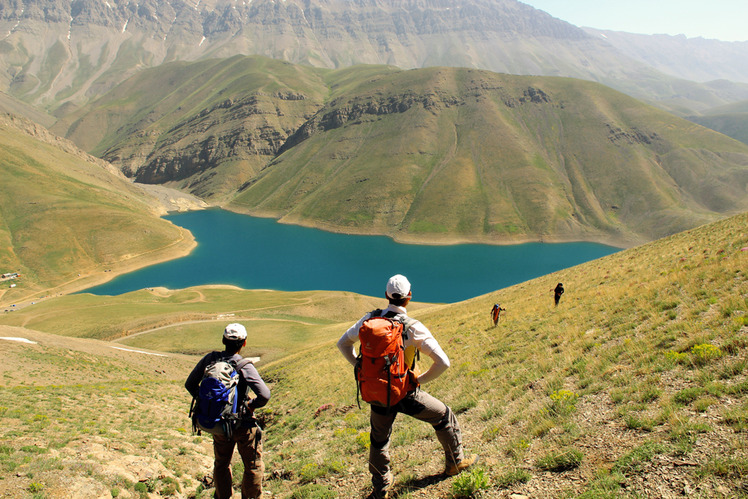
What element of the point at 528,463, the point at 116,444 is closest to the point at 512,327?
the point at 528,463

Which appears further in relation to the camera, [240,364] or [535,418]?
[535,418]

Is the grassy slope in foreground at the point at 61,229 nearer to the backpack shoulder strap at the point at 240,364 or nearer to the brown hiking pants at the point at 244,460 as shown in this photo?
the brown hiking pants at the point at 244,460

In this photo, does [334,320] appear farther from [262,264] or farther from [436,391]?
[262,264]

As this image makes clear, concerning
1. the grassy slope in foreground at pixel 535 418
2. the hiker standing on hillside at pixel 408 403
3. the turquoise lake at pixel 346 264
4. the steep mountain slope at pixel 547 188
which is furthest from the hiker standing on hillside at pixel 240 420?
the steep mountain slope at pixel 547 188

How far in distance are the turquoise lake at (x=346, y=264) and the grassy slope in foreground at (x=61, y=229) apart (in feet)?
29.2

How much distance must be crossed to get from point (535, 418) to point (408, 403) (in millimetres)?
3503

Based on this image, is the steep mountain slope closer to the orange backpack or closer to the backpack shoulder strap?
the backpack shoulder strap

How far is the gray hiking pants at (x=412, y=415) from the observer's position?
6.25 metres

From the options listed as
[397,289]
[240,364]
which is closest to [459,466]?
[397,289]

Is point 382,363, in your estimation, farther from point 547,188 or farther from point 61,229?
point 547,188

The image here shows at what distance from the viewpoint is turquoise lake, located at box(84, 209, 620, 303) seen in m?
101

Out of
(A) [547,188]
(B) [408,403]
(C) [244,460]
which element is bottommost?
(C) [244,460]

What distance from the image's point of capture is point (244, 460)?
7676 millimetres

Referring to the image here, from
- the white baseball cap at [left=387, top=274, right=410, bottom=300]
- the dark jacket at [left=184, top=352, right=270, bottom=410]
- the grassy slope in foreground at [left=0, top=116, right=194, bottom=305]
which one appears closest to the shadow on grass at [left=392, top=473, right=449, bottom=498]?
the dark jacket at [left=184, top=352, right=270, bottom=410]
